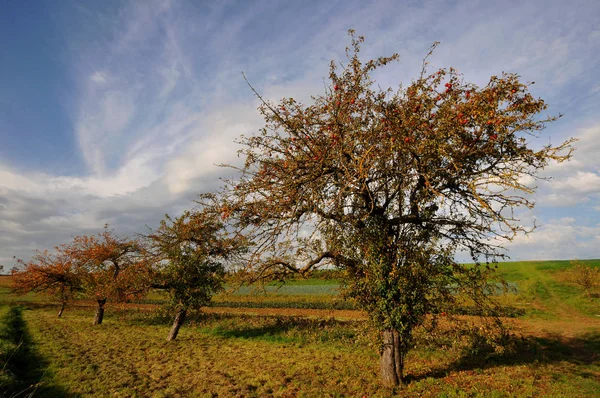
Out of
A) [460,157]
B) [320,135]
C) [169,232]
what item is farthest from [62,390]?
[460,157]

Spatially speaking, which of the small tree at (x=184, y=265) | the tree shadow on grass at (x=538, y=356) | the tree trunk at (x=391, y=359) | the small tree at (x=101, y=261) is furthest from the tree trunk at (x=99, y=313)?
the tree shadow on grass at (x=538, y=356)

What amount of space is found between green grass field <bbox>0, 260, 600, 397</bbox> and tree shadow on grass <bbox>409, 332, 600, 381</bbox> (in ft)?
0.18

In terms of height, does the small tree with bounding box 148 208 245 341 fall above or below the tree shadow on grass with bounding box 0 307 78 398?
above

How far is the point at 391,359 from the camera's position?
11.7 m

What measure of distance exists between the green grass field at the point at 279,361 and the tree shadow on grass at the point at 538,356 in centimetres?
5

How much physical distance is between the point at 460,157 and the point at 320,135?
14.5 ft

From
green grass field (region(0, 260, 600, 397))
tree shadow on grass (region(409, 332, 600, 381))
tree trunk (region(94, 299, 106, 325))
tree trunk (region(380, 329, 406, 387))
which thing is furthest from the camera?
tree trunk (region(94, 299, 106, 325))

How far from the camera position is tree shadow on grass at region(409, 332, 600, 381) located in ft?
46.5

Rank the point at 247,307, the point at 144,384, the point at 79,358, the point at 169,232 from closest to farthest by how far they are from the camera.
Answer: the point at 144,384
the point at 79,358
the point at 169,232
the point at 247,307

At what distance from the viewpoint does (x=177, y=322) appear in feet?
76.2

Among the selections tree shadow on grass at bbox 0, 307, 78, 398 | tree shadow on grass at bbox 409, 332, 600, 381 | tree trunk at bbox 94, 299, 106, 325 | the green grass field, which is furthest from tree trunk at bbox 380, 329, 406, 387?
tree trunk at bbox 94, 299, 106, 325

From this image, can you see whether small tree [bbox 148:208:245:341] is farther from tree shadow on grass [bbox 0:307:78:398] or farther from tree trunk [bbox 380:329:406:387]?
tree trunk [bbox 380:329:406:387]

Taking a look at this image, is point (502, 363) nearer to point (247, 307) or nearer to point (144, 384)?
point (144, 384)

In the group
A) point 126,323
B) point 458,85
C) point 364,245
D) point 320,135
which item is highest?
point 458,85
